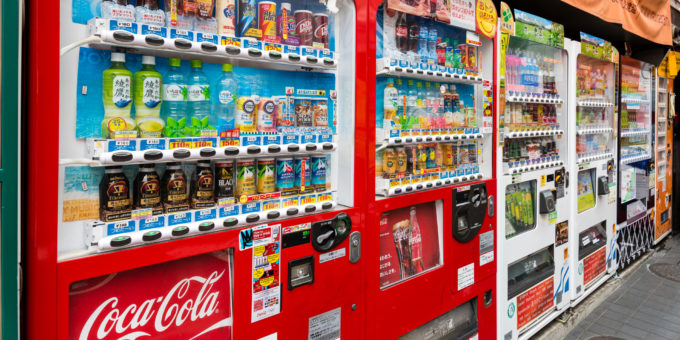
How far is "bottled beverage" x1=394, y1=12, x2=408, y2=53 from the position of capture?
2.54 metres

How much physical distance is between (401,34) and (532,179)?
1.70 meters

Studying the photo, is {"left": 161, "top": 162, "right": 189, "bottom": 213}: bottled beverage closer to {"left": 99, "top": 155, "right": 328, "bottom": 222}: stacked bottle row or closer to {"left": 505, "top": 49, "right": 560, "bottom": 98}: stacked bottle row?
{"left": 99, "top": 155, "right": 328, "bottom": 222}: stacked bottle row

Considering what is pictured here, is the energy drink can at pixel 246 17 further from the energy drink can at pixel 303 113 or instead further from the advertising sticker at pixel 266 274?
the advertising sticker at pixel 266 274

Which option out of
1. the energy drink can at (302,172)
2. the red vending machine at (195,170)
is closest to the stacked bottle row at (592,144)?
the red vending machine at (195,170)

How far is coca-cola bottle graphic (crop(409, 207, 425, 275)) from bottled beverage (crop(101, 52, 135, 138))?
1679 millimetres

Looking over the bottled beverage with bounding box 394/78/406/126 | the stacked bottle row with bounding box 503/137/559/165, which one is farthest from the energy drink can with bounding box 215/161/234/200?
the stacked bottle row with bounding box 503/137/559/165

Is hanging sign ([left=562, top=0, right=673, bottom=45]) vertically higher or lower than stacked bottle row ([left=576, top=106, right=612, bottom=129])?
higher

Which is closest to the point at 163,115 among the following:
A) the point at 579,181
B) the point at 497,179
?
the point at 497,179

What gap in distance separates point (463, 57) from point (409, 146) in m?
0.82

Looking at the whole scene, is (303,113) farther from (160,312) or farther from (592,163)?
(592,163)

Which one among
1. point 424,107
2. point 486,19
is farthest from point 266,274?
point 486,19

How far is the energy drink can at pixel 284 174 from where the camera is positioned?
196 centimetres

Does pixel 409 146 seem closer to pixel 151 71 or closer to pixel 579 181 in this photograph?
pixel 151 71

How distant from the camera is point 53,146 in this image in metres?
1.28
